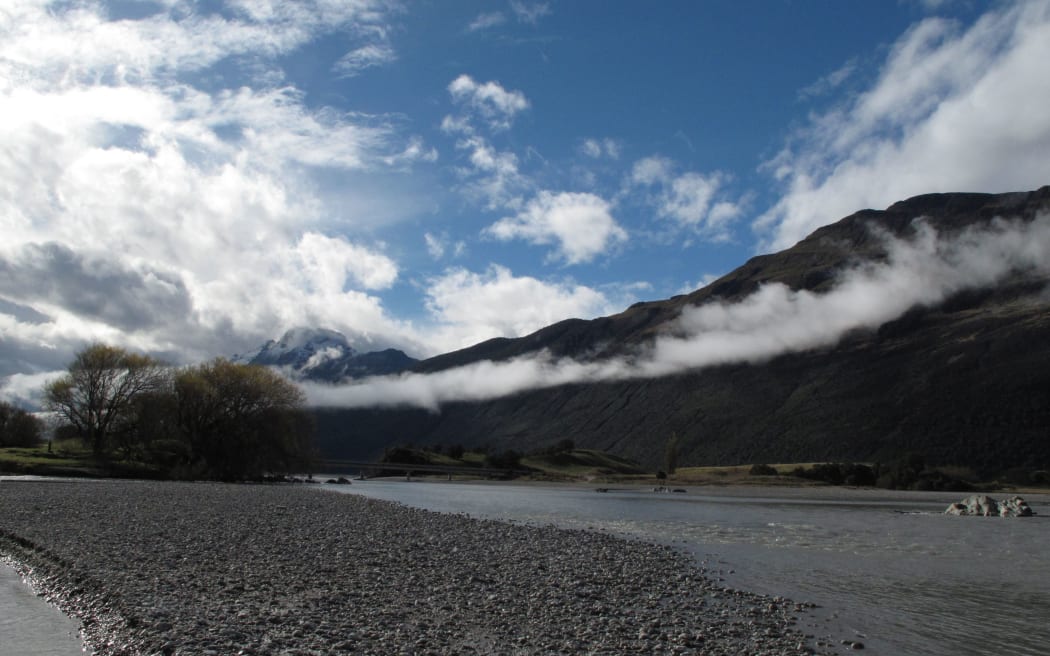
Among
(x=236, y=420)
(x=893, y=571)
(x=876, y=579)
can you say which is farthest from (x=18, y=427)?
(x=876, y=579)

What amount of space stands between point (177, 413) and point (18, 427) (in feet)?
138

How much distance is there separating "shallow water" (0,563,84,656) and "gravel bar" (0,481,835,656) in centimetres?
38

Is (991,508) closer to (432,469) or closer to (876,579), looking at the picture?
(876,579)

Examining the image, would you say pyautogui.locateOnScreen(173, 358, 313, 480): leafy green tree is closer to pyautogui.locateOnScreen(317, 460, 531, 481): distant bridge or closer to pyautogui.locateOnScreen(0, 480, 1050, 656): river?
pyautogui.locateOnScreen(0, 480, 1050, 656): river

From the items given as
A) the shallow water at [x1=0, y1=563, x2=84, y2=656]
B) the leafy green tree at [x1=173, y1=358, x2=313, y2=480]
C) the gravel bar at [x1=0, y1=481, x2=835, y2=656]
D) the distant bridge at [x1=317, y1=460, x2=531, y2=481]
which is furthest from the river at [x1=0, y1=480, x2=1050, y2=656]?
the distant bridge at [x1=317, y1=460, x2=531, y2=481]

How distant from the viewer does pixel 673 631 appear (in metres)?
15.3

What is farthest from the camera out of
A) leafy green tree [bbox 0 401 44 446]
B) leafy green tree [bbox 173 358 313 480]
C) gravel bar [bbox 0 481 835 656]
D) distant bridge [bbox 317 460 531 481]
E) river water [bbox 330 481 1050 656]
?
distant bridge [bbox 317 460 531 481]

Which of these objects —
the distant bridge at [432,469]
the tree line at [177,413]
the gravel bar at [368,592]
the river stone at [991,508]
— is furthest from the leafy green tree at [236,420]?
the distant bridge at [432,469]

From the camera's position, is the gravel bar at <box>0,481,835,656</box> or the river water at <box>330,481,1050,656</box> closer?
the gravel bar at <box>0,481,835,656</box>

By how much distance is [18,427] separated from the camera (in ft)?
368

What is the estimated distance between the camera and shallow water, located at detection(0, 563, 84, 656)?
43.0 feet

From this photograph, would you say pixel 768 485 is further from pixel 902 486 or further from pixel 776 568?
pixel 776 568

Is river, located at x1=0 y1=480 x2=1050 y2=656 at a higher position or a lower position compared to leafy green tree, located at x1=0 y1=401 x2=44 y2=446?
lower

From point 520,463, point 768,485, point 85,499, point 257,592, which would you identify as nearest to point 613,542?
point 257,592
